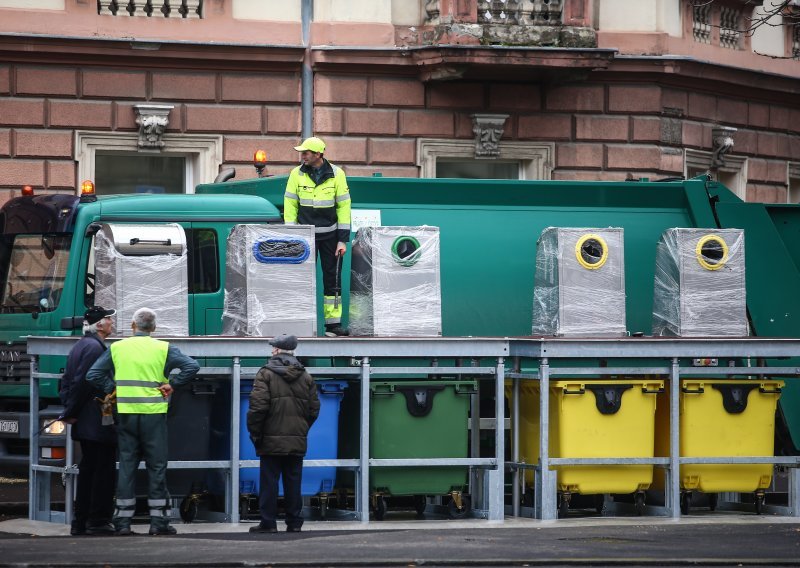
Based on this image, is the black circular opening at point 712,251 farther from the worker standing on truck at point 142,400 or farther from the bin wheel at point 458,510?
the worker standing on truck at point 142,400

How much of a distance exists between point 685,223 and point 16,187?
8.11 meters

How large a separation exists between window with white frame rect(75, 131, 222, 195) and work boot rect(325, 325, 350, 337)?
7.39m

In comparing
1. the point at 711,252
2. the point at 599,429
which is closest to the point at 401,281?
the point at 599,429

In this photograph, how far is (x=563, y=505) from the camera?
1353 cm

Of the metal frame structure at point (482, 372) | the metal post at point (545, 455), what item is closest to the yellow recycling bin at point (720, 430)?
the metal frame structure at point (482, 372)

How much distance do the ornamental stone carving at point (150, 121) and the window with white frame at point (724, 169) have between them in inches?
259

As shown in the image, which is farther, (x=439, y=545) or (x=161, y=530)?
(x=161, y=530)

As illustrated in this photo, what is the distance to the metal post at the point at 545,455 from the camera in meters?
13.1

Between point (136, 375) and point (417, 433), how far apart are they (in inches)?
87.9

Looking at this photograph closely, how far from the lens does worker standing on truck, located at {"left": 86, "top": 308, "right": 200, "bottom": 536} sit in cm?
1217

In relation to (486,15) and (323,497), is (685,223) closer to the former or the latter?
(323,497)

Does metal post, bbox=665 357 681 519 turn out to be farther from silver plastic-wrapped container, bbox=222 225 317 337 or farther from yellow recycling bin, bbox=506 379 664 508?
silver plastic-wrapped container, bbox=222 225 317 337

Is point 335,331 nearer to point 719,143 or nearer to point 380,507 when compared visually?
point 380,507

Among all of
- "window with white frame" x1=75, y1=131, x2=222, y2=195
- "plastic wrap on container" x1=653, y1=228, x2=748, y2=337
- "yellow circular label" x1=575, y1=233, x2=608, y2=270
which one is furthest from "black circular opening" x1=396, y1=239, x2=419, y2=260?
"window with white frame" x1=75, y1=131, x2=222, y2=195
